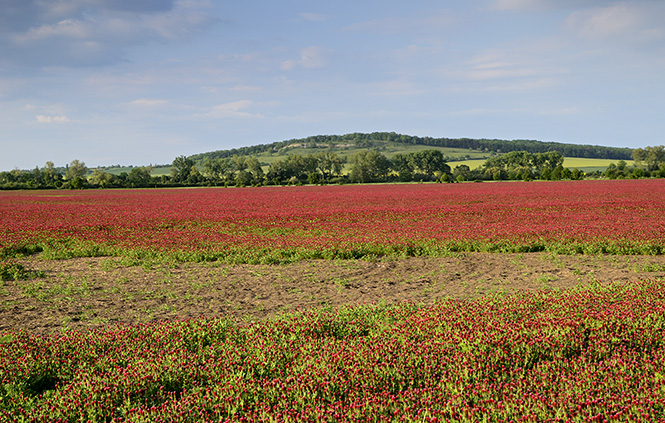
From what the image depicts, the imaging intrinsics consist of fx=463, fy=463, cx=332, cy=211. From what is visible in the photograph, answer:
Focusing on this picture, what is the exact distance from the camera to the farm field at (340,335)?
507 cm

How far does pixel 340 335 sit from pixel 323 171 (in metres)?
152

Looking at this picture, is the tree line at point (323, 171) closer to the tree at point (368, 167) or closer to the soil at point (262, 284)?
the tree at point (368, 167)

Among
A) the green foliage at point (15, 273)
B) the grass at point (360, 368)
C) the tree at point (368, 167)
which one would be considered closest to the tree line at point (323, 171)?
the tree at point (368, 167)

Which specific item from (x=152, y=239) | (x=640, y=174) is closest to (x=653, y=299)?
(x=152, y=239)

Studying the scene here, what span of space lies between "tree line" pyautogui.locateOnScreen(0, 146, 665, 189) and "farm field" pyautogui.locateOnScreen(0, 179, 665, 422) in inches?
4317

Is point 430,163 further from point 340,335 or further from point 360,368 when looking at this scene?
point 360,368

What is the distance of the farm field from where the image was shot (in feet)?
16.6

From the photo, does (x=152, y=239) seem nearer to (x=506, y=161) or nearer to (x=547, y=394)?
(x=547, y=394)

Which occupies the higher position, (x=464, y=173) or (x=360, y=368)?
(x=464, y=173)

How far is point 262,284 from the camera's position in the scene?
12008 mm

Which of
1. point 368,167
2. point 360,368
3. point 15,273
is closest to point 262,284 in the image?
point 360,368

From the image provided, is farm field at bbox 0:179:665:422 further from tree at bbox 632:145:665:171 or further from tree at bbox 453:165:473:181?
tree at bbox 632:145:665:171

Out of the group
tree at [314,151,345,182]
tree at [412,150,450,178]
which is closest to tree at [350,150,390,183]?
tree at [314,151,345,182]

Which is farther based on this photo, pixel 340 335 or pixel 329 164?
pixel 329 164
